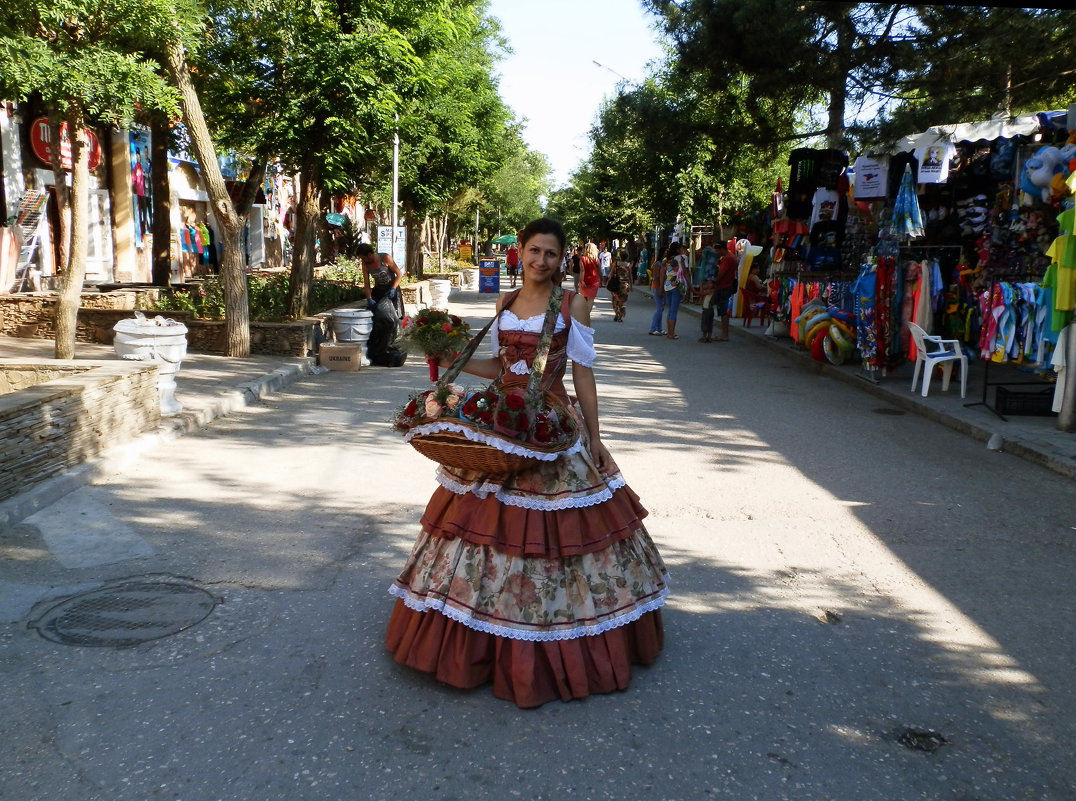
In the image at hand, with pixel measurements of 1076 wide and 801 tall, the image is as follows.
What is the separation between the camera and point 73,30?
9.23 meters

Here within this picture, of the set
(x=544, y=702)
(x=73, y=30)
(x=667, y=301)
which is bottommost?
(x=544, y=702)

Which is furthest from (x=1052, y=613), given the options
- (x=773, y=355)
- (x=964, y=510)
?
(x=773, y=355)

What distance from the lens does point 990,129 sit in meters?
10.8

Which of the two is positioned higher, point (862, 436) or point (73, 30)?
point (73, 30)

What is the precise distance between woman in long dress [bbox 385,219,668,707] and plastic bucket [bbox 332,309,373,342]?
1029 centimetres

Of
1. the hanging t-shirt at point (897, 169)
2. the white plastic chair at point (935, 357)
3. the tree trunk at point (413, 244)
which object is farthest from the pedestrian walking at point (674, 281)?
the tree trunk at point (413, 244)

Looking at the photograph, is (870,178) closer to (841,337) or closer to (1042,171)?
(841,337)

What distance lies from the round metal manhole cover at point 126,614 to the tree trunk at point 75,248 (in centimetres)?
603

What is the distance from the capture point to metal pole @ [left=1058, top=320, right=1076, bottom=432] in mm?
8375

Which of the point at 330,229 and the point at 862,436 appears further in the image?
the point at 330,229

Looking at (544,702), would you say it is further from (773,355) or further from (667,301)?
(667,301)

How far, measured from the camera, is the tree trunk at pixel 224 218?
11680 millimetres

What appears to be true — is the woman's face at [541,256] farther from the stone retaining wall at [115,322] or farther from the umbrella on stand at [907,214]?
the stone retaining wall at [115,322]

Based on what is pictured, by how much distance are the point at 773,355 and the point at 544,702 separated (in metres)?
13.2
